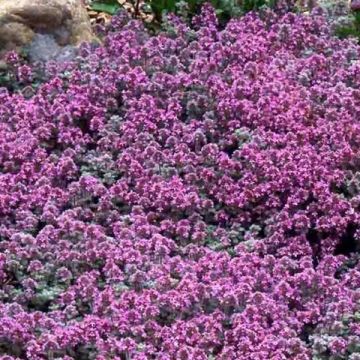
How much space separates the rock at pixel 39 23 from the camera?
4949 millimetres

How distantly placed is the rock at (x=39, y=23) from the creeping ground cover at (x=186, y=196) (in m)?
0.16

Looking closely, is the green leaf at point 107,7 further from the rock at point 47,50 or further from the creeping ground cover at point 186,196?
the rock at point 47,50

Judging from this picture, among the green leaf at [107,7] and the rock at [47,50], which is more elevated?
the green leaf at [107,7]

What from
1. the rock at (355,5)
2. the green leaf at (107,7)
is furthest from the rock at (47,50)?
the rock at (355,5)

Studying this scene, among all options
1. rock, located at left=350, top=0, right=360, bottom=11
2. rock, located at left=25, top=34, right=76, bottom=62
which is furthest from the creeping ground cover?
rock, located at left=350, top=0, right=360, bottom=11

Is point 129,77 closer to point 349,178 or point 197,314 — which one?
point 349,178

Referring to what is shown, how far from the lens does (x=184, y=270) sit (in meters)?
3.57

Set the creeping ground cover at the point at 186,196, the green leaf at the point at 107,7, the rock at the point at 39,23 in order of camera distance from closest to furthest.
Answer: the creeping ground cover at the point at 186,196, the rock at the point at 39,23, the green leaf at the point at 107,7

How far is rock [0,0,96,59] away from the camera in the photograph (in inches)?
195

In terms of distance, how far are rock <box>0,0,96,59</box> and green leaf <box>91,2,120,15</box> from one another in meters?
0.43

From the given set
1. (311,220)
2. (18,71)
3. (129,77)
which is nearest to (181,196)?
(311,220)

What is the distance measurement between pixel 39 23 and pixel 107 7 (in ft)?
2.21

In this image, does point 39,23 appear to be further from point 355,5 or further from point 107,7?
point 355,5

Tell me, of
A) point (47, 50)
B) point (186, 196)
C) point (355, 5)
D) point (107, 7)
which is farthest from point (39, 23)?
point (355, 5)
